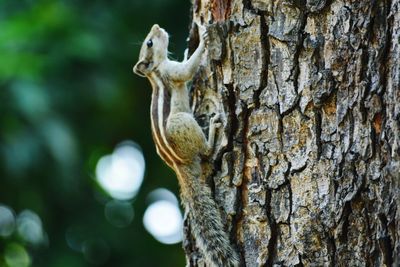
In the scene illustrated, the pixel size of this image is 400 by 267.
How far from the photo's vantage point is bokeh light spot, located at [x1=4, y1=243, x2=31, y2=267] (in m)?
7.02

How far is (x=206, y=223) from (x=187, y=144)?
0.50 meters

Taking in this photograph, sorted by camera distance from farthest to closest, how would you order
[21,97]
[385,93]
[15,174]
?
[15,174] < [21,97] < [385,93]

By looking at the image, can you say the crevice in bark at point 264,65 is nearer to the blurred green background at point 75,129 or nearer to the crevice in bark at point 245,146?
the crevice in bark at point 245,146

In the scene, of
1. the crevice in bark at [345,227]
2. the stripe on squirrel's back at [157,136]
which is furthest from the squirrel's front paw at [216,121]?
the crevice in bark at [345,227]

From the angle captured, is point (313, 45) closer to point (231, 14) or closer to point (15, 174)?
point (231, 14)

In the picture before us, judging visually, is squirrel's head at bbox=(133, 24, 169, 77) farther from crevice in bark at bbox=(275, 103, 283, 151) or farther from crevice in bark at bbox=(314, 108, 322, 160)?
crevice in bark at bbox=(314, 108, 322, 160)

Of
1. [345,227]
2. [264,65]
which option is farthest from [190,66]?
[345,227]

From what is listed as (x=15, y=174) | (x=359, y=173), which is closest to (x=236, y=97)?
(x=359, y=173)

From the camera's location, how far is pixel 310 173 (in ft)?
10.5

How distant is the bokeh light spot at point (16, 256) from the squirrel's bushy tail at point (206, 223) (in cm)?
361

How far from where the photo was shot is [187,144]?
12.7 ft

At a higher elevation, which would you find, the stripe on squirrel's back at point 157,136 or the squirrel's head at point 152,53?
the squirrel's head at point 152,53

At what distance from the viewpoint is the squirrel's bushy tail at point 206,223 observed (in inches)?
132

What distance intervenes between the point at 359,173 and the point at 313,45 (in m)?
0.50
